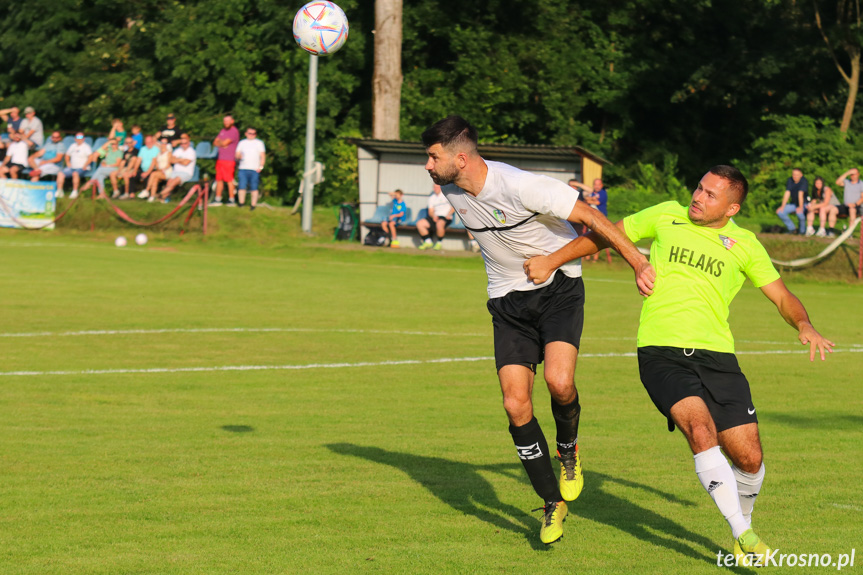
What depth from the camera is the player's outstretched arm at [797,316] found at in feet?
18.8

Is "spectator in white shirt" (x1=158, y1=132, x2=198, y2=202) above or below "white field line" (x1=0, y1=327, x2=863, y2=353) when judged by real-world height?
above

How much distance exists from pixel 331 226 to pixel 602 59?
13950 mm

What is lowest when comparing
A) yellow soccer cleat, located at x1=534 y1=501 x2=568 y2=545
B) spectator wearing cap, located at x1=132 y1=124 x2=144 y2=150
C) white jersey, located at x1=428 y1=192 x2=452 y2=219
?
yellow soccer cleat, located at x1=534 y1=501 x2=568 y2=545

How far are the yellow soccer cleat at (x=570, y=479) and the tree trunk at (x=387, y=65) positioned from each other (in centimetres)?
2702

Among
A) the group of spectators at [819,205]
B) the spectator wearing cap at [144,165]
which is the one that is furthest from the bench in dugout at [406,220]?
the group of spectators at [819,205]

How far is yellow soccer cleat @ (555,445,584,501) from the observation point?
6688 millimetres

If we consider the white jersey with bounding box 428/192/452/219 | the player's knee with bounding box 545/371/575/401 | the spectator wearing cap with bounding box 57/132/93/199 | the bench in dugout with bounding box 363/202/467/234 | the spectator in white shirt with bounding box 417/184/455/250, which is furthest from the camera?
the spectator wearing cap with bounding box 57/132/93/199

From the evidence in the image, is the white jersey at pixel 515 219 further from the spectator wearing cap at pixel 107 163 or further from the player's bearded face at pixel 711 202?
the spectator wearing cap at pixel 107 163

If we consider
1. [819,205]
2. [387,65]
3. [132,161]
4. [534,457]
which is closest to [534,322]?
[534,457]

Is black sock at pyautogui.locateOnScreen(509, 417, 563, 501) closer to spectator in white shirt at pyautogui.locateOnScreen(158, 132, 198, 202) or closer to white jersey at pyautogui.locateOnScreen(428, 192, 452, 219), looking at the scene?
white jersey at pyautogui.locateOnScreen(428, 192, 452, 219)

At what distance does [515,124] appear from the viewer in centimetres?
3944

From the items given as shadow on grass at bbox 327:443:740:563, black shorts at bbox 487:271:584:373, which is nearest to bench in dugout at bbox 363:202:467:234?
shadow on grass at bbox 327:443:740:563

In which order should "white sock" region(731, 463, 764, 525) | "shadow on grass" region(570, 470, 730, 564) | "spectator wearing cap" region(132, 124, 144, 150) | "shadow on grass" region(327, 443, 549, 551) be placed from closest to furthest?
"white sock" region(731, 463, 764, 525), "shadow on grass" region(570, 470, 730, 564), "shadow on grass" region(327, 443, 549, 551), "spectator wearing cap" region(132, 124, 144, 150)

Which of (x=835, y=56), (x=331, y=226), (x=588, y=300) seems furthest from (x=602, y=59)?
(x=588, y=300)
